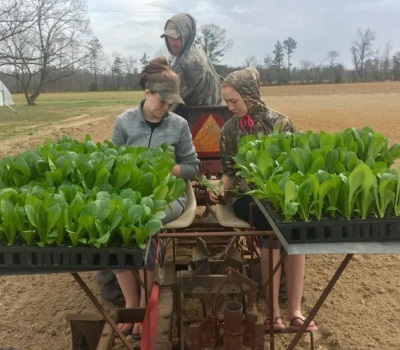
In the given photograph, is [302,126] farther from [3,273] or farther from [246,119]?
[3,273]

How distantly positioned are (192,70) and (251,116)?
2.01 metres

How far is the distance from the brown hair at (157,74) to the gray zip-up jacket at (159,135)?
269mm

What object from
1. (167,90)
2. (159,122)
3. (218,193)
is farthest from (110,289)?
(167,90)

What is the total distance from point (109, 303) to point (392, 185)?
8.86ft

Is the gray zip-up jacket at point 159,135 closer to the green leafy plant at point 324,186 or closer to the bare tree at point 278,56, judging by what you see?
the green leafy plant at point 324,186

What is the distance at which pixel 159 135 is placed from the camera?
155 inches

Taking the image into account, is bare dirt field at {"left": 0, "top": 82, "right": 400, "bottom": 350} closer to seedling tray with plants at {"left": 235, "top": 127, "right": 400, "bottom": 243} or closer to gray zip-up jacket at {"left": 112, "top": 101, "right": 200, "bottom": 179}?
gray zip-up jacket at {"left": 112, "top": 101, "right": 200, "bottom": 179}

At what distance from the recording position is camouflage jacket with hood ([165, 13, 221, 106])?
18.3 feet

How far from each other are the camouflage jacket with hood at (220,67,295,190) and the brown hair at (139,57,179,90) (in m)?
0.43

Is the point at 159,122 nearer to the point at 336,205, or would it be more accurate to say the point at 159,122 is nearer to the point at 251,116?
the point at 251,116

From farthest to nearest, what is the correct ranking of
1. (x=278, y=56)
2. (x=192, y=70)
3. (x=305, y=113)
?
(x=278, y=56) < (x=305, y=113) < (x=192, y=70)

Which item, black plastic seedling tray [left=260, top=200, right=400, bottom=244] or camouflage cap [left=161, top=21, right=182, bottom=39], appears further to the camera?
camouflage cap [left=161, top=21, right=182, bottom=39]

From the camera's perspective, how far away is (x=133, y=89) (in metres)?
75.2

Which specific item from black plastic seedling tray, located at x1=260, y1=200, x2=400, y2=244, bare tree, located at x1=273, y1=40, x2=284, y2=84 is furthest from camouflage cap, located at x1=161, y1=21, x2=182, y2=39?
bare tree, located at x1=273, y1=40, x2=284, y2=84
